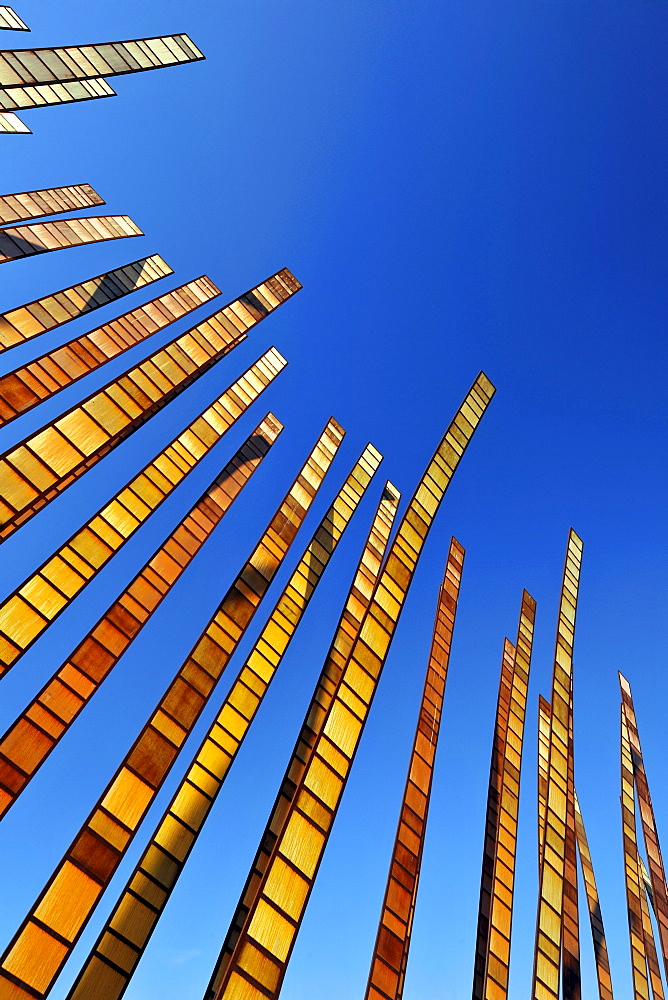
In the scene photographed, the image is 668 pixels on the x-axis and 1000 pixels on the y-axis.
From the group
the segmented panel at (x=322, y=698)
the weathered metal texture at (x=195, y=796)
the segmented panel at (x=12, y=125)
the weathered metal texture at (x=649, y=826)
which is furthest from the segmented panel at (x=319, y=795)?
the weathered metal texture at (x=649, y=826)

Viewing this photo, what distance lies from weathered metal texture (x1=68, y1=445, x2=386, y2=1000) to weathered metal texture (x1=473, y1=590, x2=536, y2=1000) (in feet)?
30.4

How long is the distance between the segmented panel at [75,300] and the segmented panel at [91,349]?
120 cm

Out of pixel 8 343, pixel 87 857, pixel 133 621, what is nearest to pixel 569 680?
pixel 133 621

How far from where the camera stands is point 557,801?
25.5 metres

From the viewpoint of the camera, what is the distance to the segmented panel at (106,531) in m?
16.6

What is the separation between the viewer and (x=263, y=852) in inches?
690

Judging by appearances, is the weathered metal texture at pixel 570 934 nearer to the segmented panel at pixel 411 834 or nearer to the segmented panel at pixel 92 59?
the segmented panel at pixel 411 834

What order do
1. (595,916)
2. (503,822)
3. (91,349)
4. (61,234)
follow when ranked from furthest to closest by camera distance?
(595,916)
(503,822)
(61,234)
(91,349)

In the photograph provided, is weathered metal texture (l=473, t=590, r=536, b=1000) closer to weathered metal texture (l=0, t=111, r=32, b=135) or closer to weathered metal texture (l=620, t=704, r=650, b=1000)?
weathered metal texture (l=620, t=704, r=650, b=1000)

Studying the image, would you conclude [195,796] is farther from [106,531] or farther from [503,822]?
[503,822]

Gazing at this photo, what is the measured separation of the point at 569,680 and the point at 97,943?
819 inches

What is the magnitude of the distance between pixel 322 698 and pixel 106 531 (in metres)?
7.25

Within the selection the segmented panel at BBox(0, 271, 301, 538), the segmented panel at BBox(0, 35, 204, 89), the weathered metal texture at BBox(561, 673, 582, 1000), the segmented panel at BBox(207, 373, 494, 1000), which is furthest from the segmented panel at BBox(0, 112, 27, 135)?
the weathered metal texture at BBox(561, 673, 582, 1000)

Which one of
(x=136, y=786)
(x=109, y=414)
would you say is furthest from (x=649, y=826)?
(x=109, y=414)
